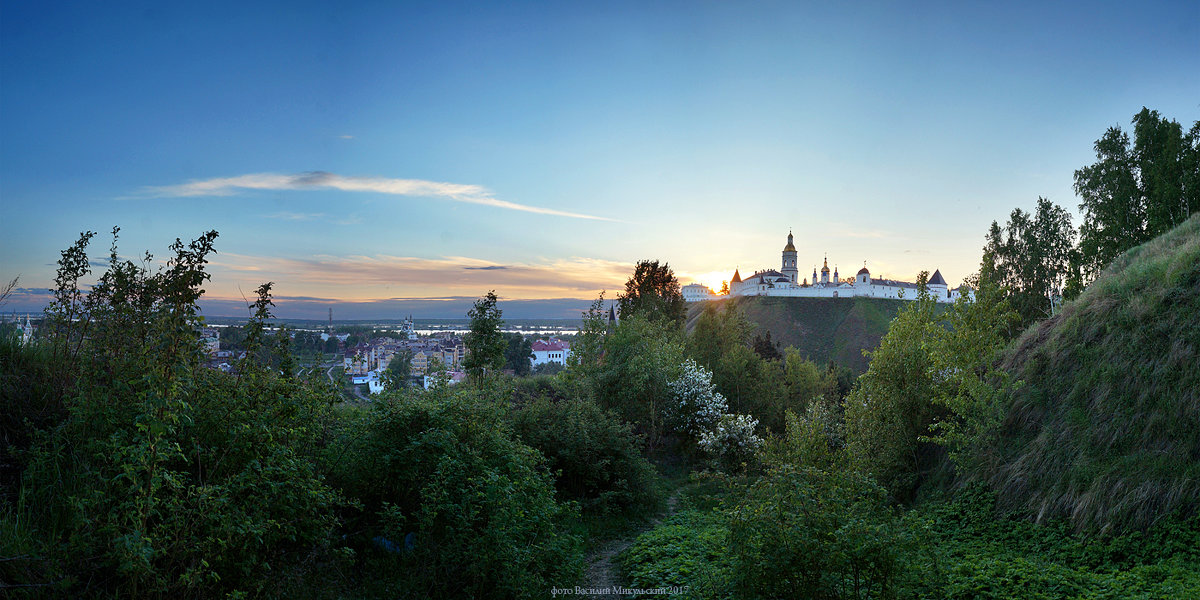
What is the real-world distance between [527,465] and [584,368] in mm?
11944

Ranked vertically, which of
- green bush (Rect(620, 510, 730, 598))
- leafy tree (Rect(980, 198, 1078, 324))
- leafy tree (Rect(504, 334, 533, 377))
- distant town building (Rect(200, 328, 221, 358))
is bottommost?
green bush (Rect(620, 510, 730, 598))

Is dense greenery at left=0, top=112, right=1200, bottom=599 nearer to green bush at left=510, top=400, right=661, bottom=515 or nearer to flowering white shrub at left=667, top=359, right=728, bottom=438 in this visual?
green bush at left=510, top=400, right=661, bottom=515

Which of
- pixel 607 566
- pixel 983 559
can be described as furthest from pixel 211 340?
pixel 983 559

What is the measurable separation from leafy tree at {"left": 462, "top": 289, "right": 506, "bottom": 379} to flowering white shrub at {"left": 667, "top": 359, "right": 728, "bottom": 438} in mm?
9624

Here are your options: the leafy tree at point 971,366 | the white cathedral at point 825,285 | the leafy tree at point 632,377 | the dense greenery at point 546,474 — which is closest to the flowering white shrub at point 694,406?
the leafy tree at point 632,377

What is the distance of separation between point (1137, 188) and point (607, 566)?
33327mm

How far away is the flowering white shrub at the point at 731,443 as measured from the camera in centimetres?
1933

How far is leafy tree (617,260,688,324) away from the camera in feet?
119

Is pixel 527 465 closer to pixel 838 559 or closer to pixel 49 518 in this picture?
pixel 838 559

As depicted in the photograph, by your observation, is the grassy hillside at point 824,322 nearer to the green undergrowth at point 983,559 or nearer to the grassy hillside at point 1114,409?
the grassy hillside at point 1114,409

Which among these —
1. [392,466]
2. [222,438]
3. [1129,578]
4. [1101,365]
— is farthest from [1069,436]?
[222,438]

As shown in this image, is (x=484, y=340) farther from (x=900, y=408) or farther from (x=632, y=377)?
(x=900, y=408)

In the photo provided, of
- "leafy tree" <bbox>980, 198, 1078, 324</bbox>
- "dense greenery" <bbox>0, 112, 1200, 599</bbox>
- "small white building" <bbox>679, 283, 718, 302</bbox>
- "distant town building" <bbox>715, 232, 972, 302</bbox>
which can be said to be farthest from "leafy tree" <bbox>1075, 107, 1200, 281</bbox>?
"small white building" <bbox>679, 283, 718, 302</bbox>

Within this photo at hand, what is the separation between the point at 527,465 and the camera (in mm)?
9164
